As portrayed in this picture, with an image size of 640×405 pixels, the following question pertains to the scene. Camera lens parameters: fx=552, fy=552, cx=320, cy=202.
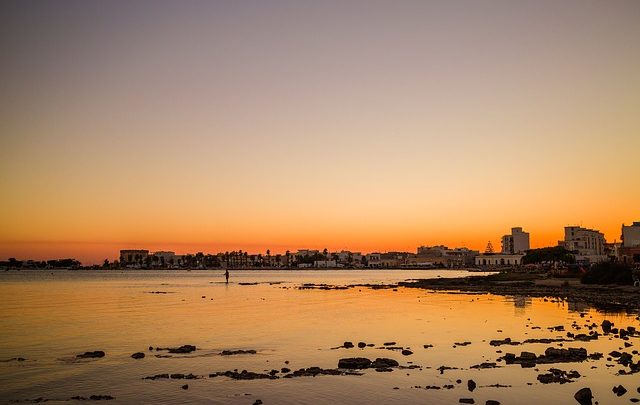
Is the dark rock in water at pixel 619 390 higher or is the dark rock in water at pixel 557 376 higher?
the dark rock in water at pixel 619 390

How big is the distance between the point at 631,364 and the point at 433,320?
83.5ft

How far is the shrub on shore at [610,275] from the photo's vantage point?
292ft

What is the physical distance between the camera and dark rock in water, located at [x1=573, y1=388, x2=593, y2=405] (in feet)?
74.4

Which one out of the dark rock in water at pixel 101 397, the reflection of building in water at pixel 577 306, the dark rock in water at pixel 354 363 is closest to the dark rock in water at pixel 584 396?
the dark rock in water at pixel 354 363

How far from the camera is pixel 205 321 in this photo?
182 ft

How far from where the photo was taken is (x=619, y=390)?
23906 mm

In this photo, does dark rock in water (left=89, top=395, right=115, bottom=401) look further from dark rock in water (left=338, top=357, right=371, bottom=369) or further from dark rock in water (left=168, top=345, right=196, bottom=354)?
dark rock in water (left=338, top=357, right=371, bottom=369)

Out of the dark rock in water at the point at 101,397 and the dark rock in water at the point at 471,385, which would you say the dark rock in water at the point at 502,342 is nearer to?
the dark rock in water at the point at 471,385

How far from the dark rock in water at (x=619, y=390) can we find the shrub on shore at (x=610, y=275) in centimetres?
Result: 7294

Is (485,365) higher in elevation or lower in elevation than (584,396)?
lower

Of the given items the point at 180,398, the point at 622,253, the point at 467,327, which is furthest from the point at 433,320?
the point at 622,253

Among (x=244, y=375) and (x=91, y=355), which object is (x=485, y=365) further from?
(x=91, y=355)

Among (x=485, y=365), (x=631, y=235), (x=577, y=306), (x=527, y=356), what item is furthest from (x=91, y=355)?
(x=631, y=235)

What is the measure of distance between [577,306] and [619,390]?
145 ft
